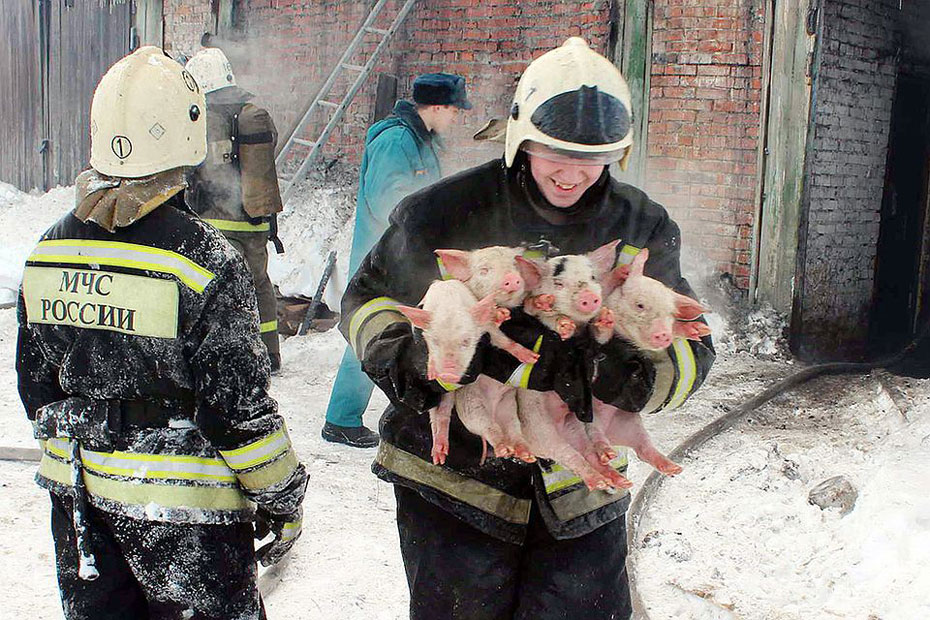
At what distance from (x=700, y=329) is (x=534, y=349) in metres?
0.45

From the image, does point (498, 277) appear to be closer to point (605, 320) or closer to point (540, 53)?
point (605, 320)

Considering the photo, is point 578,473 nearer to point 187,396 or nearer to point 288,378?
point 187,396

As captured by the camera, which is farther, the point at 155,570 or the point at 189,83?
the point at 189,83

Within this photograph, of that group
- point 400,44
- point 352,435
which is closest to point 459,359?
point 352,435

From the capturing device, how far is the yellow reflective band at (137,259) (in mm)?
2424

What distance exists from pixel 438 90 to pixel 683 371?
3599 millimetres

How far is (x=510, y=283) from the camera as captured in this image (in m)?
2.21

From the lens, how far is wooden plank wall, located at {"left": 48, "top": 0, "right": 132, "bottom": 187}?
13188 mm

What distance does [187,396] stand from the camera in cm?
250

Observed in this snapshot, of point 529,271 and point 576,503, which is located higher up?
point 529,271

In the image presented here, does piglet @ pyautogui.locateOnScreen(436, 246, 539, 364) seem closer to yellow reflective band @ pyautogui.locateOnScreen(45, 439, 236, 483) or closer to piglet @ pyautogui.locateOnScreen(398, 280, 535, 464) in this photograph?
piglet @ pyautogui.locateOnScreen(398, 280, 535, 464)

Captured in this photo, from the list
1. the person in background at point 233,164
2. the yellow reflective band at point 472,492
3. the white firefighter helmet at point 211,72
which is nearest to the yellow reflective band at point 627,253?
the yellow reflective band at point 472,492

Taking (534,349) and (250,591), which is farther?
(250,591)

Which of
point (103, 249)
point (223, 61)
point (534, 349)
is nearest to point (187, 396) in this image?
point (103, 249)
